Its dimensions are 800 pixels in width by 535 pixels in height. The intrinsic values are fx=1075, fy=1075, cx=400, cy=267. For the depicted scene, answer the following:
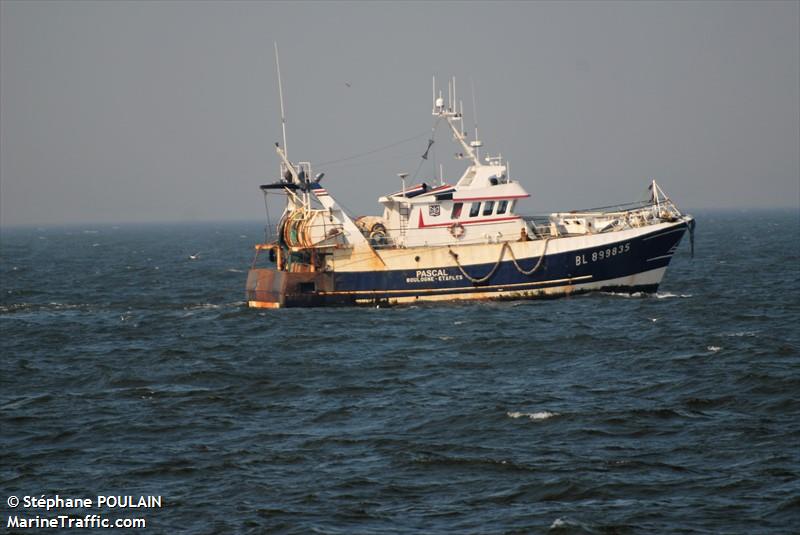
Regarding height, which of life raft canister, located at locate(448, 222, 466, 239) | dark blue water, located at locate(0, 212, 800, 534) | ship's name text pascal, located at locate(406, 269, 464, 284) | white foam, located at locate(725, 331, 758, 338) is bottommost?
dark blue water, located at locate(0, 212, 800, 534)

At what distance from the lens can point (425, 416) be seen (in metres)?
25.0

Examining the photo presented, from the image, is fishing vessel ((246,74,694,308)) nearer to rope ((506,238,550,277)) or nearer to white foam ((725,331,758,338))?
rope ((506,238,550,277))

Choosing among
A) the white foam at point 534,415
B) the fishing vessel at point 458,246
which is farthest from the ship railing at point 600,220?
the white foam at point 534,415

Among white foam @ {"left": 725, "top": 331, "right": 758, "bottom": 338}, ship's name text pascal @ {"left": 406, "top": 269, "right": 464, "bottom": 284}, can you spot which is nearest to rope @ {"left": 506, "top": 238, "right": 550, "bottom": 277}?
ship's name text pascal @ {"left": 406, "top": 269, "right": 464, "bottom": 284}

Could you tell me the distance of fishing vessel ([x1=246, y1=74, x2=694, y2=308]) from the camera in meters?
42.4

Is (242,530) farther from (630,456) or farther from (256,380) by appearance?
(256,380)

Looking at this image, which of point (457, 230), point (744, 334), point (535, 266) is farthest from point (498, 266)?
point (744, 334)

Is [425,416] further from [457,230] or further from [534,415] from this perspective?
[457,230]

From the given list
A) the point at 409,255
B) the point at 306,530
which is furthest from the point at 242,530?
the point at 409,255

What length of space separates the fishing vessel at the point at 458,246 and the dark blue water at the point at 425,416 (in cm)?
119

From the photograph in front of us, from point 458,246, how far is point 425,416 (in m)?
18.0

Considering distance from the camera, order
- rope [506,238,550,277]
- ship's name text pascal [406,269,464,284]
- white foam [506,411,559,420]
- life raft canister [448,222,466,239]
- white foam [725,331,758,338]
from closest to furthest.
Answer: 1. white foam [506,411,559,420]
2. white foam [725,331,758,338]
3. rope [506,238,550,277]
4. ship's name text pascal [406,269,464,284]
5. life raft canister [448,222,466,239]

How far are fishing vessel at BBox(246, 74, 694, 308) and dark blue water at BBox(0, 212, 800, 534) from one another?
1188 mm

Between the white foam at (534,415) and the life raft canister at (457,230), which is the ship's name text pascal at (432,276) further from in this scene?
the white foam at (534,415)
